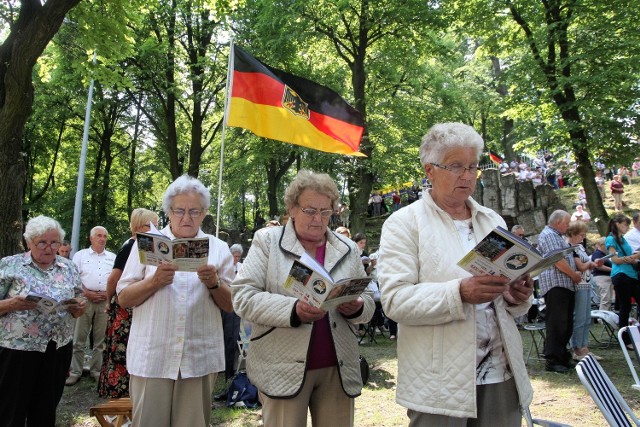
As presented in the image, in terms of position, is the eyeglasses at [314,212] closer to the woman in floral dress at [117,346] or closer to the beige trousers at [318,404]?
the beige trousers at [318,404]

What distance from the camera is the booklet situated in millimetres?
3838

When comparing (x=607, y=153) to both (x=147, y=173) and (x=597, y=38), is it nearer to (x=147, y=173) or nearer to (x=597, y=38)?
(x=597, y=38)

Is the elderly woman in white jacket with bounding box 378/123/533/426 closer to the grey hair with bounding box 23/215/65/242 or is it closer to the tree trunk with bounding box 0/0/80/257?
the grey hair with bounding box 23/215/65/242

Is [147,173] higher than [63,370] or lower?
higher

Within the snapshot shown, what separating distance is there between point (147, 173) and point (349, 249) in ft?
88.6

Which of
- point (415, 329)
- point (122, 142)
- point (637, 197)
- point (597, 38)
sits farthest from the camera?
point (122, 142)

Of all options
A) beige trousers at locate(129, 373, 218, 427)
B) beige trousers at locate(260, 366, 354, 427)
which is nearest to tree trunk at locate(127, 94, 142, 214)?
beige trousers at locate(129, 373, 218, 427)

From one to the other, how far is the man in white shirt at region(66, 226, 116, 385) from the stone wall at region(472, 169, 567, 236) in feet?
48.5

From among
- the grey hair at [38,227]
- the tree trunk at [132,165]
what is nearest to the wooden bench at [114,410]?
the grey hair at [38,227]

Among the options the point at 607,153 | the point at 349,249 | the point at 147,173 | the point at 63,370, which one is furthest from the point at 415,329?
the point at 147,173

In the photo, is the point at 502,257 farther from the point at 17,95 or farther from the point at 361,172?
the point at 361,172

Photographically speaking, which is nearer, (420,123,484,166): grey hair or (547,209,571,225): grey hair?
(420,123,484,166): grey hair

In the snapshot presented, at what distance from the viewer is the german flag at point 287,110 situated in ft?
21.9

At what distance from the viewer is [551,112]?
15391 millimetres
